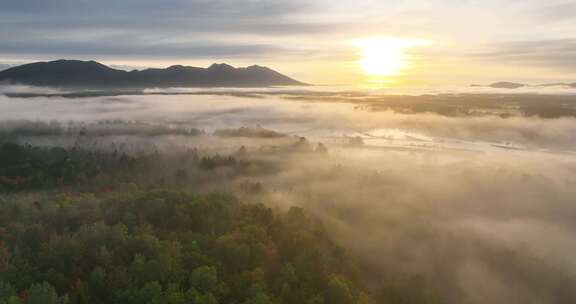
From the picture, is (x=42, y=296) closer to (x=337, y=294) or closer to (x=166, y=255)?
(x=166, y=255)

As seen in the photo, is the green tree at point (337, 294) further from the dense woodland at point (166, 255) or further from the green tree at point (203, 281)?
the green tree at point (203, 281)

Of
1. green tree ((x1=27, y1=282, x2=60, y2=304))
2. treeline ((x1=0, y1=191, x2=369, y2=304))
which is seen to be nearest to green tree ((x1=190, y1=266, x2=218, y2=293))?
treeline ((x1=0, y1=191, x2=369, y2=304))

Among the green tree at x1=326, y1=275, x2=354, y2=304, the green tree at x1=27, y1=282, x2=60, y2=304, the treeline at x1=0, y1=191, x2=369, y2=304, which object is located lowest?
the green tree at x1=326, y1=275, x2=354, y2=304

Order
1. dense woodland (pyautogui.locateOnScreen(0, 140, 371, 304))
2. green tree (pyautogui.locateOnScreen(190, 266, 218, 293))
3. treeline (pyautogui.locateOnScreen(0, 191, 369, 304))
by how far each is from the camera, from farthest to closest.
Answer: green tree (pyautogui.locateOnScreen(190, 266, 218, 293)) → dense woodland (pyautogui.locateOnScreen(0, 140, 371, 304)) → treeline (pyautogui.locateOnScreen(0, 191, 369, 304))

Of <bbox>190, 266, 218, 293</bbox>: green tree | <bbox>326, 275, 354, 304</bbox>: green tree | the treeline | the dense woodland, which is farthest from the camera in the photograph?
<bbox>326, 275, 354, 304</bbox>: green tree

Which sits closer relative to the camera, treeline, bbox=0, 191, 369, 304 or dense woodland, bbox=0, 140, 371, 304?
treeline, bbox=0, 191, 369, 304

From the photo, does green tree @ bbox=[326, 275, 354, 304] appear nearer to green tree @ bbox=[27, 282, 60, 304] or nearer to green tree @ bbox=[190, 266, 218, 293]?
green tree @ bbox=[190, 266, 218, 293]

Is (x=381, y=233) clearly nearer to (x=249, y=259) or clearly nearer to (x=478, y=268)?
(x=478, y=268)

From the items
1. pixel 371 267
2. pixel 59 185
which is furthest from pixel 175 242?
pixel 59 185
